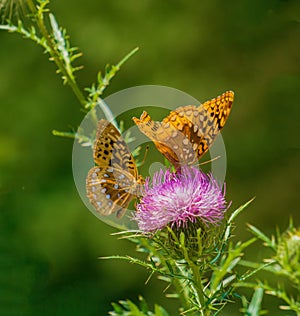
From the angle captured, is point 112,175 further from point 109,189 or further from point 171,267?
point 171,267

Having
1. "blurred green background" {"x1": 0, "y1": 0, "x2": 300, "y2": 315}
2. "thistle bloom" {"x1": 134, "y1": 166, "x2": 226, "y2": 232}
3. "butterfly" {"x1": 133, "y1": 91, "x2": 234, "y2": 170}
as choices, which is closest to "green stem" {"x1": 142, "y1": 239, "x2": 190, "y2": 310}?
"thistle bloom" {"x1": 134, "y1": 166, "x2": 226, "y2": 232}

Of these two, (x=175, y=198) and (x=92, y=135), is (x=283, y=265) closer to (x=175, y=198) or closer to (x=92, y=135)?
(x=175, y=198)

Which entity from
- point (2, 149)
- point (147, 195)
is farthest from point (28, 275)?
point (147, 195)

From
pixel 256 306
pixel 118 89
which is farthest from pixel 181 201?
pixel 118 89

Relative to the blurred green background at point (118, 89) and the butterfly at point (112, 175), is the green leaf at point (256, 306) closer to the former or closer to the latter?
the butterfly at point (112, 175)

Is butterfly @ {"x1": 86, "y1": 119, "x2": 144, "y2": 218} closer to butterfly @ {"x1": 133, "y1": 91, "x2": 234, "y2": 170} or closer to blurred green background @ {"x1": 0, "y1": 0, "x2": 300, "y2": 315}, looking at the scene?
butterfly @ {"x1": 133, "y1": 91, "x2": 234, "y2": 170}

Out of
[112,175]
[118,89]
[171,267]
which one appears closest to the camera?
[171,267]

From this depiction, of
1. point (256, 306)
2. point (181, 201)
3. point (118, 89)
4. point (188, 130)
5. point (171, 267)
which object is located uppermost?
point (118, 89)
